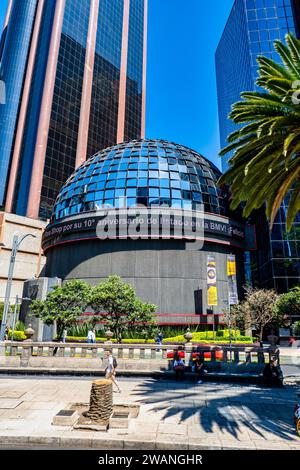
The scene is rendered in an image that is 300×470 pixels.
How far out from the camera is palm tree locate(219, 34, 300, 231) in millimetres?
12031

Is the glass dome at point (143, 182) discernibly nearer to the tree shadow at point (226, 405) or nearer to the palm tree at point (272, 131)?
the palm tree at point (272, 131)

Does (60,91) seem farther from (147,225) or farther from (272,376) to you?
(272,376)

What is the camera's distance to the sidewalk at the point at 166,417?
8.62m

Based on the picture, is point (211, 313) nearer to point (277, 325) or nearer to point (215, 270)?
point (215, 270)

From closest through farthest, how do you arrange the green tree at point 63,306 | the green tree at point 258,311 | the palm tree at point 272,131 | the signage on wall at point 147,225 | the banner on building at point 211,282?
the palm tree at point 272,131, the green tree at point 63,306, the green tree at point 258,311, the banner on building at point 211,282, the signage on wall at point 147,225

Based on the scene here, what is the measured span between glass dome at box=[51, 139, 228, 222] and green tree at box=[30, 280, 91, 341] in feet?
50.7

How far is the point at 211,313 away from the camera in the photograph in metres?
38.7


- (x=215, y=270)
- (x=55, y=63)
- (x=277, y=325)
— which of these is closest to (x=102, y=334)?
(x=215, y=270)

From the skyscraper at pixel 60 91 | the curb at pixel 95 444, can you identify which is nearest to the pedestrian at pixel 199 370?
the curb at pixel 95 444

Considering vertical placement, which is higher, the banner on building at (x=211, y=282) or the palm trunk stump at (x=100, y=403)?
the banner on building at (x=211, y=282)

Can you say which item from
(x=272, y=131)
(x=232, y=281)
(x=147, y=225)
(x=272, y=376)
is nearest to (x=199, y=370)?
(x=272, y=376)

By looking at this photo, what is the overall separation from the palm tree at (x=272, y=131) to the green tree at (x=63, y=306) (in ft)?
64.1

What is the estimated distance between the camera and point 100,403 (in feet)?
32.6

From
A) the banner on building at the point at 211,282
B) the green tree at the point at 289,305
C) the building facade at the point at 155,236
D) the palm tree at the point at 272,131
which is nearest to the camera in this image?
the palm tree at the point at 272,131
